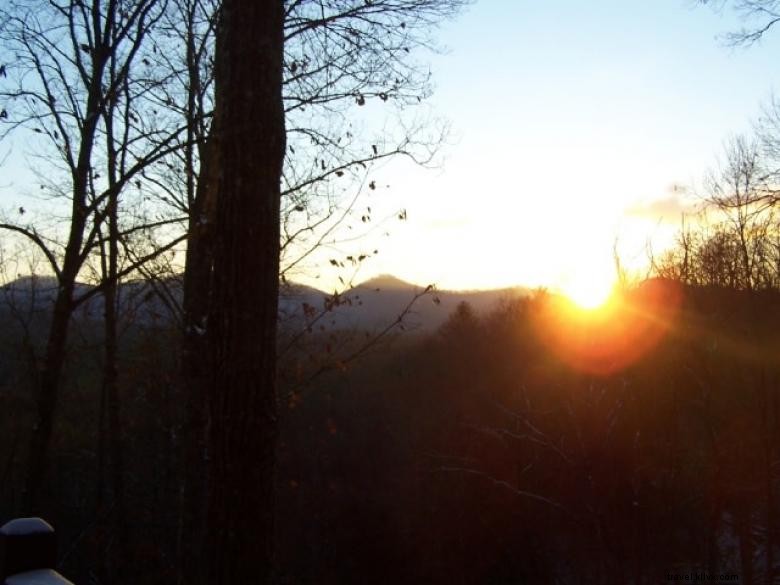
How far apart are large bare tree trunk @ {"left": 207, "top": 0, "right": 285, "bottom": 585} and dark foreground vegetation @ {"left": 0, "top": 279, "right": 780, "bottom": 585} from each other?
19.3 feet

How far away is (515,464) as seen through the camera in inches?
821

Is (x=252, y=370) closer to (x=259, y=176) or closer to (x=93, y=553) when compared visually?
(x=259, y=176)

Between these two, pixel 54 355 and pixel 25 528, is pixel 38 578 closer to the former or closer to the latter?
pixel 25 528

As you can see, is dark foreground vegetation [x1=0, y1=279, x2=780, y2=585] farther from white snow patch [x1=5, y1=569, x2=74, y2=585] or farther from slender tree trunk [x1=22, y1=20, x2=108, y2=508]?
white snow patch [x1=5, y1=569, x2=74, y2=585]

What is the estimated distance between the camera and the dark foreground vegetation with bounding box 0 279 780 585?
535 inches

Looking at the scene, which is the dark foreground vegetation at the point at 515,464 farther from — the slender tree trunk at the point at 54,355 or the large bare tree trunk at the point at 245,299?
the large bare tree trunk at the point at 245,299

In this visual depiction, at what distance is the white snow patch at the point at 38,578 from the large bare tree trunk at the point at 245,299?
2.58 ft

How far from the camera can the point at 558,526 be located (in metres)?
21.1

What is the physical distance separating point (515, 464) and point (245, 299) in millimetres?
19179

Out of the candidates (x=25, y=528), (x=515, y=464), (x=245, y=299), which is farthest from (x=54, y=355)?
(x=515, y=464)

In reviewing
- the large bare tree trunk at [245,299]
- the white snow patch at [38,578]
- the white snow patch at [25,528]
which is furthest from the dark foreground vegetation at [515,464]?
the white snow patch at [38,578]

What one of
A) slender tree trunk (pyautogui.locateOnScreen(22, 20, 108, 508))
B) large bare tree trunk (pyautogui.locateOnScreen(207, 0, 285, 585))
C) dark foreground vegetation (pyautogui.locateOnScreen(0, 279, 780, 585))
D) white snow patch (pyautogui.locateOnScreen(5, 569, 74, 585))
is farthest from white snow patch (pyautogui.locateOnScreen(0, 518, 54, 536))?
dark foreground vegetation (pyautogui.locateOnScreen(0, 279, 780, 585))

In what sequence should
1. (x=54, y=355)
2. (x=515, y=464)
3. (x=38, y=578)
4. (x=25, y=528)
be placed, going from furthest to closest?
(x=515, y=464)
(x=54, y=355)
(x=25, y=528)
(x=38, y=578)

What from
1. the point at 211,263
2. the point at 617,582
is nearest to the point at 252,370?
the point at 211,263
